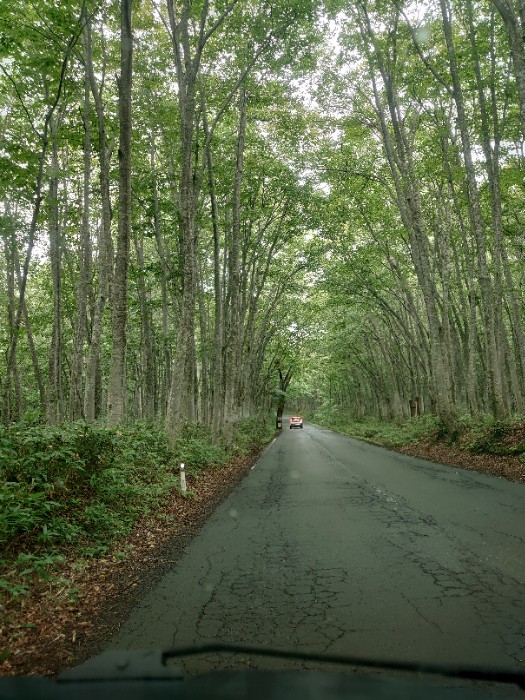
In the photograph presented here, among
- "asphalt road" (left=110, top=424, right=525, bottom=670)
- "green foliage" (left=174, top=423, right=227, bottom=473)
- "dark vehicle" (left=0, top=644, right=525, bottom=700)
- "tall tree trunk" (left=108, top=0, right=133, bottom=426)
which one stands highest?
"tall tree trunk" (left=108, top=0, right=133, bottom=426)

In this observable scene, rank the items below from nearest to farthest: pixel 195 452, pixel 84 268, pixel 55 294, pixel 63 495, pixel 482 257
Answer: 1. pixel 63 495
2. pixel 195 452
3. pixel 84 268
4. pixel 482 257
5. pixel 55 294

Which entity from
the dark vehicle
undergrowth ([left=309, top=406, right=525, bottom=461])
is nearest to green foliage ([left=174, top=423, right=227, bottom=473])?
undergrowth ([left=309, top=406, right=525, bottom=461])

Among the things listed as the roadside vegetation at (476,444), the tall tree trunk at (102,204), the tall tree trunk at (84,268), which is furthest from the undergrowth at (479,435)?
the tall tree trunk at (84,268)

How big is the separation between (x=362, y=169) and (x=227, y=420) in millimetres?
12101

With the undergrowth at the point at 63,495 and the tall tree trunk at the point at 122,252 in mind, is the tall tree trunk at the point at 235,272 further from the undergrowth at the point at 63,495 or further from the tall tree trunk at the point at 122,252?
the undergrowth at the point at 63,495

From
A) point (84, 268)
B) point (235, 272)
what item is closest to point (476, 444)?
point (235, 272)

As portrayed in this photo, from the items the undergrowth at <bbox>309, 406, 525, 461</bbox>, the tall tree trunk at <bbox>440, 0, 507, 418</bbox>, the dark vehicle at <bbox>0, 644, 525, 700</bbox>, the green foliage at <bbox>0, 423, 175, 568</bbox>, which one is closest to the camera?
the dark vehicle at <bbox>0, 644, 525, 700</bbox>

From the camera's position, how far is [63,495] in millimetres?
7020

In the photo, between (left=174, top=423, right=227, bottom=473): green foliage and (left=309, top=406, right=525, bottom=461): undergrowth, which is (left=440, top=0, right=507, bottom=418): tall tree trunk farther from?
(left=174, top=423, right=227, bottom=473): green foliage

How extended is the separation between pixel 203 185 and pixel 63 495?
14.0 metres

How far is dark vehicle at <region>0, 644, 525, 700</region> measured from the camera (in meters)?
2.92

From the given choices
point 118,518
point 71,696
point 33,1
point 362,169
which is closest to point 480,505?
point 118,518

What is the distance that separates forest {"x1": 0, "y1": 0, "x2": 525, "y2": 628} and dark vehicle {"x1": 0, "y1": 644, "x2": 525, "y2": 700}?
7.22ft

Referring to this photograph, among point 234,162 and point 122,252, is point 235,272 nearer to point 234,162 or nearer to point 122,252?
point 234,162
